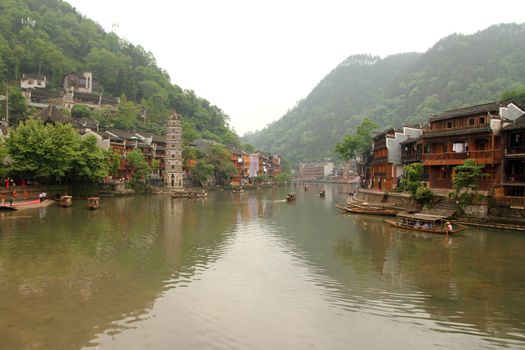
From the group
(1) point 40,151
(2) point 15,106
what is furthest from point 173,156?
(1) point 40,151

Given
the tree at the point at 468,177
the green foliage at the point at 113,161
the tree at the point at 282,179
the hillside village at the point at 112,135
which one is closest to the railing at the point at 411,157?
the tree at the point at 468,177

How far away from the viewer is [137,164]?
77.7 meters

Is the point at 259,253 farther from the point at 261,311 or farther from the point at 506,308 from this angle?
the point at 506,308

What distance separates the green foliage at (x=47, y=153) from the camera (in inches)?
2091

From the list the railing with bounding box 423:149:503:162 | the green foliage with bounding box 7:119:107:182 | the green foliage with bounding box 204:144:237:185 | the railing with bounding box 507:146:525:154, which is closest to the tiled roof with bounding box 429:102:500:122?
the railing with bounding box 423:149:503:162

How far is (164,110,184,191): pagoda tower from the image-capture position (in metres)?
91.3

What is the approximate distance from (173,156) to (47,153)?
38.6 m

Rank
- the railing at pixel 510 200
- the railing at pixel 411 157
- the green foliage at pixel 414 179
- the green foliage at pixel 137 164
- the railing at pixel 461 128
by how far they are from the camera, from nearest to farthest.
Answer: the railing at pixel 510 200
the railing at pixel 461 128
the green foliage at pixel 414 179
the railing at pixel 411 157
the green foliage at pixel 137 164

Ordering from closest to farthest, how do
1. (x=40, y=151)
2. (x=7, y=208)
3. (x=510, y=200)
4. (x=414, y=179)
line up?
(x=510, y=200)
(x=7, y=208)
(x=414, y=179)
(x=40, y=151)

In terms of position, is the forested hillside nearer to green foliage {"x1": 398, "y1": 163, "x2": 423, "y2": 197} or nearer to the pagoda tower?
the pagoda tower

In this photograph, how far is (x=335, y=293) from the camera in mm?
17547

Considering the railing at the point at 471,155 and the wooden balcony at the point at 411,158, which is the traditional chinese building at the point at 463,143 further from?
the wooden balcony at the point at 411,158

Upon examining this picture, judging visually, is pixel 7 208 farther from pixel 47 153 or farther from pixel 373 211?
pixel 373 211

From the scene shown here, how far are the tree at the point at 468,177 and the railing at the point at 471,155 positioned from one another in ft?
4.05
